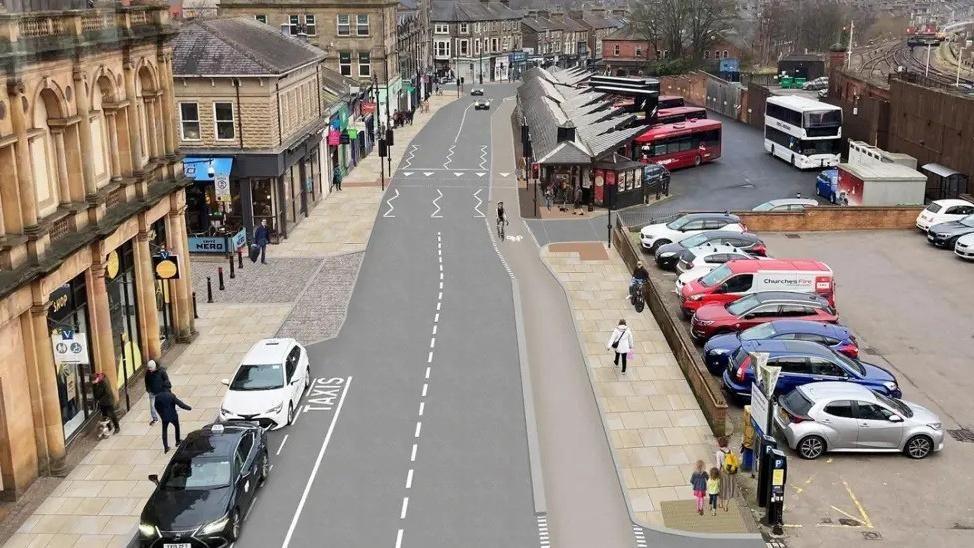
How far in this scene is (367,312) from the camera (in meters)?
32.6

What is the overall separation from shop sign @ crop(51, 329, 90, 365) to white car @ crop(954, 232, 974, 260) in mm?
32001

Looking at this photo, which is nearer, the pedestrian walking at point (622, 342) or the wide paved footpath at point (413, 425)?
the wide paved footpath at point (413, 425)

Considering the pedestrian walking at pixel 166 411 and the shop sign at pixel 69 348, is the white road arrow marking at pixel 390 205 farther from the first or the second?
the shop sign at pixel 69 348

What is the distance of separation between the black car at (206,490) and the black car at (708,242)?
20.3 metres

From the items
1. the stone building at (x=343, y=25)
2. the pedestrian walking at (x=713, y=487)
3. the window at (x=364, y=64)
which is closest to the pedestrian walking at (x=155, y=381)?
the pedestrian walking at (x=713, y=487)

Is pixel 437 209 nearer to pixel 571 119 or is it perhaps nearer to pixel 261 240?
pixel 261 240

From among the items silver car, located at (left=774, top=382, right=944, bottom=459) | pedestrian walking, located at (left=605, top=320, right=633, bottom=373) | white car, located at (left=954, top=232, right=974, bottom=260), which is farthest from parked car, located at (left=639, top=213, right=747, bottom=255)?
silver car, located at (left=774, top=382, right=944, bottom=459)

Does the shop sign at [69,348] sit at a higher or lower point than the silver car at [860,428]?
higher

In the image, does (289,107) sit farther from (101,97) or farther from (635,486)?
(635,486)

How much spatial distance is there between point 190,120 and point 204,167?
2167 millimetres

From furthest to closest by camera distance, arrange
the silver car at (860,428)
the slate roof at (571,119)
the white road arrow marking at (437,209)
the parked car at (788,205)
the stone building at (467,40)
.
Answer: the stone building at (467,40), the slate roof at (571,119), the white road arrow marking at (437,209), the parked car at (788,205), the silver car at (860,428)

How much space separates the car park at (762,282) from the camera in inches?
1187

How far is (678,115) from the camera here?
69.4 m

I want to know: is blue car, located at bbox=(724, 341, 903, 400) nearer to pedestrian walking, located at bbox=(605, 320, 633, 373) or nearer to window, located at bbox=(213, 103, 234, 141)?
pedestrian walking, located at bbox=(605, 320, 633, 373)
